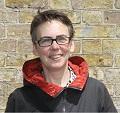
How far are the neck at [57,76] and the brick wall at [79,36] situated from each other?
149 cm

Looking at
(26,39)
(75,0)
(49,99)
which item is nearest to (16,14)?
(26,39)

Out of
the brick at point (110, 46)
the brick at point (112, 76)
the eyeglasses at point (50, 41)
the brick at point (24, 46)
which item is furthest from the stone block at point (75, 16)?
the eyeglasses at point (50, 41)

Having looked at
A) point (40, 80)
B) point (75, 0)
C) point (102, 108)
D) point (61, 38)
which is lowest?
point (102, 108)

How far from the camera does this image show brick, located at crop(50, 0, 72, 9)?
3.61m

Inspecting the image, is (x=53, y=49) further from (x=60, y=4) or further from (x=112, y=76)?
(x=112, y=76)

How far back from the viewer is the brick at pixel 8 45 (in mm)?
3566

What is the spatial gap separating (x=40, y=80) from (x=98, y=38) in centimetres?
167

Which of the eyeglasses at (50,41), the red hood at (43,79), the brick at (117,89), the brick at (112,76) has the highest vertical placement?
the eyeglasses at (50,41)

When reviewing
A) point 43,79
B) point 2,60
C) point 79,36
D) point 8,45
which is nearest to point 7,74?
point 2,60

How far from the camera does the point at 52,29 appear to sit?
2.05 meters

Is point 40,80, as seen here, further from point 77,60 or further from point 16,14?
point 16,14

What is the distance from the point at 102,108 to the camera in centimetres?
212

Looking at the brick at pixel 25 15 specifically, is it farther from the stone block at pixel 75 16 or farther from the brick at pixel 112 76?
the brick at pixel 112 76

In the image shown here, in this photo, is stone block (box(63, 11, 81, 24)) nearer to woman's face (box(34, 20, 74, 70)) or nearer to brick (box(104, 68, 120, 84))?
brick (box(104, 68, 120, 84))
